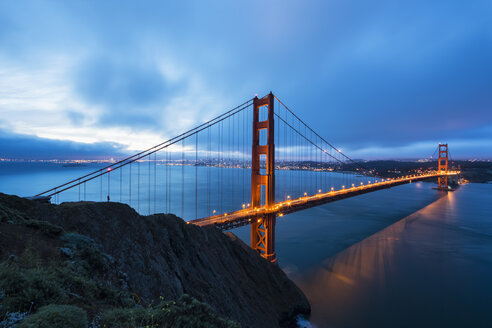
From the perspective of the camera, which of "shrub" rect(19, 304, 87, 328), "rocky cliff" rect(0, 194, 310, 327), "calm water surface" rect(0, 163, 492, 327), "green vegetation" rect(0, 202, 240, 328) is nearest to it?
"shrub" rect(19, 304, 87, 328)

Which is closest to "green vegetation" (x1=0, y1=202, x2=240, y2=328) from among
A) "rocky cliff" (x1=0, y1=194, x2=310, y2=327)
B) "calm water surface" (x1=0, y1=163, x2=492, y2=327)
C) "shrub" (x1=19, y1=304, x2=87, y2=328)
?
"shrub" (x1=19, y1=304, x2=87, y2=328)

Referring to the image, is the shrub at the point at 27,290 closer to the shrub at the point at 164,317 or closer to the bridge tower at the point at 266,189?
the shrub at the point at 164,317

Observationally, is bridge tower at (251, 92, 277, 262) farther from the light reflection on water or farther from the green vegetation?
the green vegetation

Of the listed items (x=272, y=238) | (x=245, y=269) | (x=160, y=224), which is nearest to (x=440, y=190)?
(x=272, y=238)

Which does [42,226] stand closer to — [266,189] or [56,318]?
[56,318]

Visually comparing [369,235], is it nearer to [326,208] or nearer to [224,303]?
[326,208]

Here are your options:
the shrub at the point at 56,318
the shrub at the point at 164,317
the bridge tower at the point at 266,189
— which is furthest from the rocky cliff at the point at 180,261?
the bridge tower at the point at 266,189

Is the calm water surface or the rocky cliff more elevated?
the rocky cliff

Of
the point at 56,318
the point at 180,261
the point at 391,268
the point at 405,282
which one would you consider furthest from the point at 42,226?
the point at 391,268
